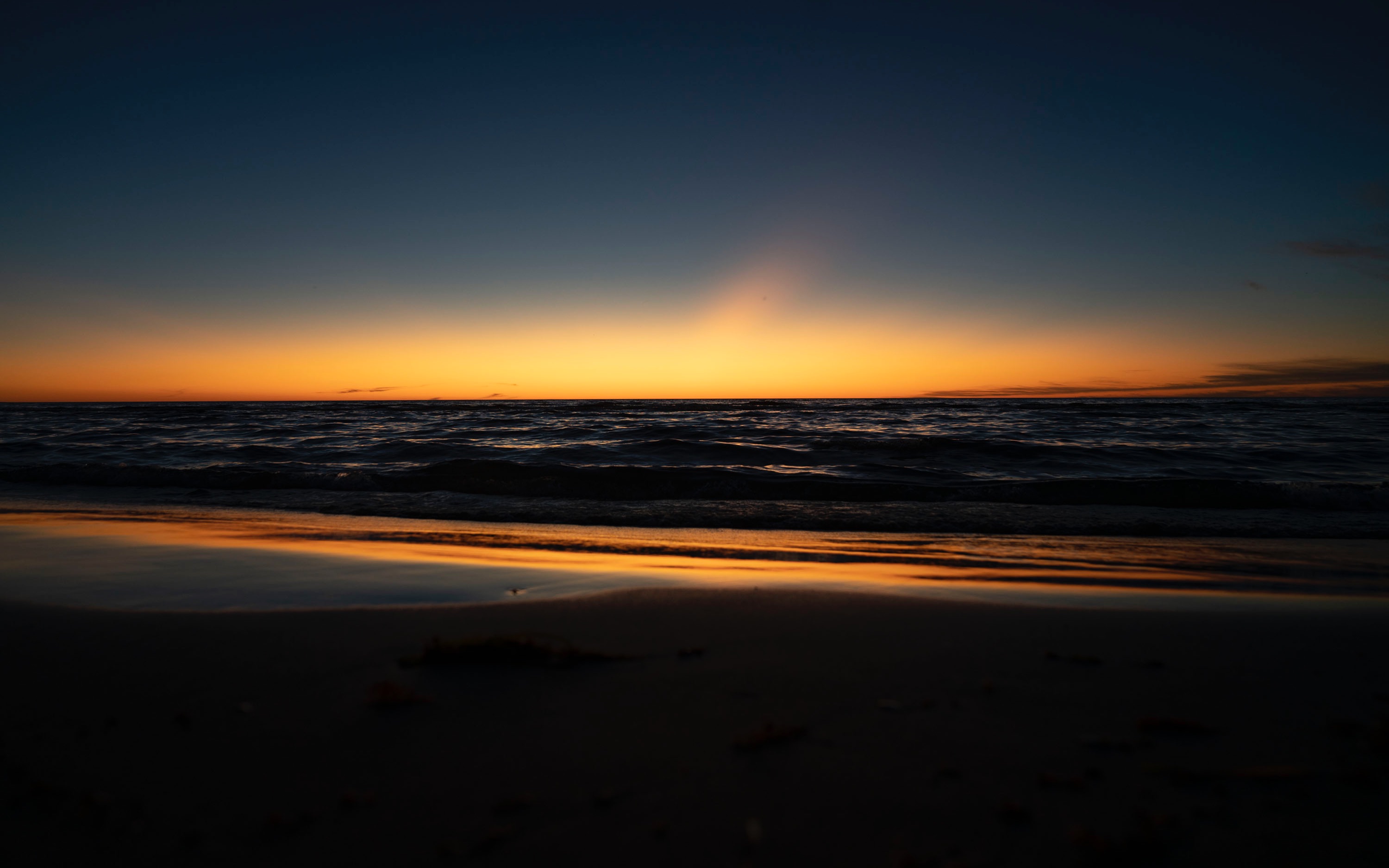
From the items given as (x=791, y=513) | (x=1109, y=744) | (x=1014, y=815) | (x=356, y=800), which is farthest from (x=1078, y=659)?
(x=791, y=513)

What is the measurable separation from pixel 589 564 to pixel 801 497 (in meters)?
4.55

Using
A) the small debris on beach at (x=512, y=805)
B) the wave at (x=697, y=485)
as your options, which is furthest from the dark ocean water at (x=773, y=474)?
the small debris on beach at (x=512, y=805)

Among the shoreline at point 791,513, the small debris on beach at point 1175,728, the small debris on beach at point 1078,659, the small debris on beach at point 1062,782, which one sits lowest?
the shoreline at point 791,513

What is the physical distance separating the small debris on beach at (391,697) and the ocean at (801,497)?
142cm

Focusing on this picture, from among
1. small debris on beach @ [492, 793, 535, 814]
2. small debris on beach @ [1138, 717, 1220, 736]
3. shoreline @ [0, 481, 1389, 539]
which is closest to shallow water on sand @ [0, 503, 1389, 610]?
shoreline @ [0, 481, 1389, 539]

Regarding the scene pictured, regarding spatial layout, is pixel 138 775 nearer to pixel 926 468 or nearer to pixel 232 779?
pixel 232 779

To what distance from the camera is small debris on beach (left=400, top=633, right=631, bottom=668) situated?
97.2 inches

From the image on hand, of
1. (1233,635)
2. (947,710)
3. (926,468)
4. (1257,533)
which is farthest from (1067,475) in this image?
(947,710)

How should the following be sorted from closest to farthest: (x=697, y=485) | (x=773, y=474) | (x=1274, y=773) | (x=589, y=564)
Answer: (x=1274, y=773) < (x=589, y=564) < (x=697, y=485) < (x=773, y=474)

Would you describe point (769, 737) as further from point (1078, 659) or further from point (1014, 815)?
point (1078, 659)

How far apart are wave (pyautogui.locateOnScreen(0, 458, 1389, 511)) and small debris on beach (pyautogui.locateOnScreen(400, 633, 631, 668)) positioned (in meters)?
6.03

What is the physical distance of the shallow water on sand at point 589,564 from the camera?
3668mm

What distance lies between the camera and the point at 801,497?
8.66m

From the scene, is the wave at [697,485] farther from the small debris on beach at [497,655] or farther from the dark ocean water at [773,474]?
the small debris on beach at [497,655]
